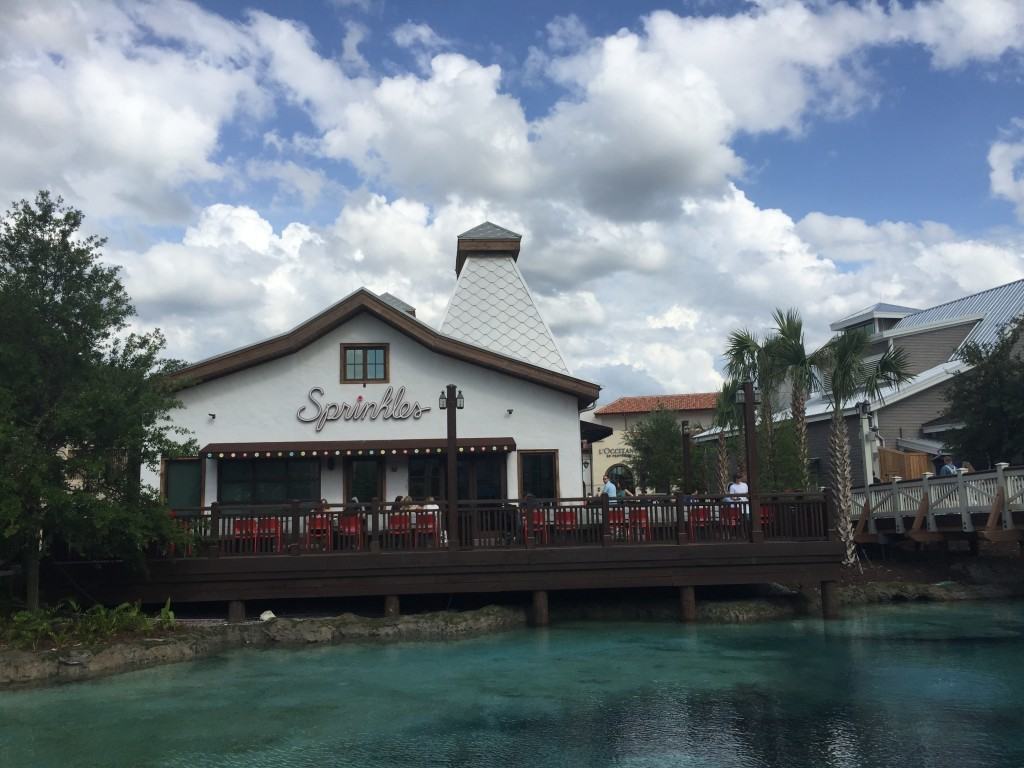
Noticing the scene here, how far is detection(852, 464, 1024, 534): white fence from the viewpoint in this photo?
719 inches

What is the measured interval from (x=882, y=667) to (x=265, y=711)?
8456 mm

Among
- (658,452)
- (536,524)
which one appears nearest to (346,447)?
(536,524)

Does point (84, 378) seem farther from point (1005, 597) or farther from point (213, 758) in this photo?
point (1005, 597)

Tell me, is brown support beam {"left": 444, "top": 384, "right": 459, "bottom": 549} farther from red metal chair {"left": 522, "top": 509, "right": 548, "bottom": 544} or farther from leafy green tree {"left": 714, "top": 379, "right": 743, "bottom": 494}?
leafy green tree {"left": 714, "top": 379, "right": 743, "bottom": 494}

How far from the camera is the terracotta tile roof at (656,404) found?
54.9 m

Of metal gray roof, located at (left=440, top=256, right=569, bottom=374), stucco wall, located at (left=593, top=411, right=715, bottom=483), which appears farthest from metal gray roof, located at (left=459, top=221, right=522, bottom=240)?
stucco wall, located at (left=593, top=411, right=715, bottom=483)

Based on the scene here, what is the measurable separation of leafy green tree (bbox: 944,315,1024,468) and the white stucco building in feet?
38.6

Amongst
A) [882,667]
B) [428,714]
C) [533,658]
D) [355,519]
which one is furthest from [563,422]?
[428,714]

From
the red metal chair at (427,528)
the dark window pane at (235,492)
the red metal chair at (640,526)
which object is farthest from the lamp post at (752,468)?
the dark window pane at (235,492)

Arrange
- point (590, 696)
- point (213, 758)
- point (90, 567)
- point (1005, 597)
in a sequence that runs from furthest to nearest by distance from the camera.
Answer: point (1005, 597)
point (90, 567)
point (590, 696)
point (213, 758)

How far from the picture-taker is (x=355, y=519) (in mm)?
16375

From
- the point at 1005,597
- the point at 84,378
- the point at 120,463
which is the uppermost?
the point at 84,378

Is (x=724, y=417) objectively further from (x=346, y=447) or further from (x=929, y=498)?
(x=346, y=447)

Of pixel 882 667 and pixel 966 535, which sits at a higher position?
pixel 966 535
